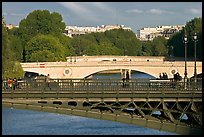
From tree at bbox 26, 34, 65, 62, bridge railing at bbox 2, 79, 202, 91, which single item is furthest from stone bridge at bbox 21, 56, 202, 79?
bridge railing at bbox 2, 79, 202, 91

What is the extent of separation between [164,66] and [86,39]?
80.8 m

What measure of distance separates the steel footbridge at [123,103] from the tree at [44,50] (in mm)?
71667

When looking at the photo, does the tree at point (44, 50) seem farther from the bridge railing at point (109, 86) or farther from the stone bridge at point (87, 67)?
the bridge railing at point (109, 86)

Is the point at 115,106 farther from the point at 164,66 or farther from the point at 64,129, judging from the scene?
the point at 164,66

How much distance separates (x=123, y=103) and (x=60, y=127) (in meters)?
21.7

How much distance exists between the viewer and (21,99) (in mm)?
24891

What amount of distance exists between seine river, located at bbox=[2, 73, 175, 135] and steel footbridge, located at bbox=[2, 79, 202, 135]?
54.7ft

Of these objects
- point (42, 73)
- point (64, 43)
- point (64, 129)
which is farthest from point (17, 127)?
point (64, 43)

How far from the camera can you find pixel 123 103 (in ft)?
83.2

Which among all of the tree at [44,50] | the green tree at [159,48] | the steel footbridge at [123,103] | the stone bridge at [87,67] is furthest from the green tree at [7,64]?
the green tree at [159,48]

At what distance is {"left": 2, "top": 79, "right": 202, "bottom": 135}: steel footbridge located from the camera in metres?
24.7

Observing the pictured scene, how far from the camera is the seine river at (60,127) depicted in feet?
140

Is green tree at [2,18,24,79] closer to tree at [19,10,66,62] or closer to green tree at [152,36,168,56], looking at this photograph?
→ tree at [19,10,66,62]

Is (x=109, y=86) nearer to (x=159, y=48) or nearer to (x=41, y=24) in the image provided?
(x=41, y=24)
